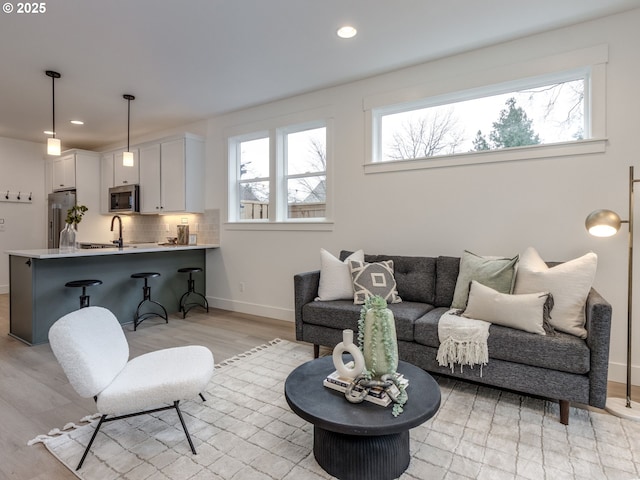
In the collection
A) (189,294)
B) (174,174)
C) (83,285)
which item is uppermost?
(174,174)

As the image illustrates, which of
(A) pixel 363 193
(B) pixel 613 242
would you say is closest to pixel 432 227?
(A) pixel 363 193

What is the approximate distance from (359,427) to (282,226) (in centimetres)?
328

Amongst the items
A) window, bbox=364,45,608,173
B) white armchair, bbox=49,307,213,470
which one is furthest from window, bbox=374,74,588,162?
white armchair, bbox=49,307,213,470

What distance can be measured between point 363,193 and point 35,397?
10.6 ft

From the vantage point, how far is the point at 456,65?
3.36 metres

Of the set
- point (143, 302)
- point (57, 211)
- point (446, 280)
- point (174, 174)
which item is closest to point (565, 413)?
point (446, 280)

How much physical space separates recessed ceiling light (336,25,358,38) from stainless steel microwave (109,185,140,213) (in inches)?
168

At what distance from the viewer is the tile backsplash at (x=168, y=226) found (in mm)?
5336

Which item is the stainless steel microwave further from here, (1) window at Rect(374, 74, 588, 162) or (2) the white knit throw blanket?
(2) the white knit throw blanket

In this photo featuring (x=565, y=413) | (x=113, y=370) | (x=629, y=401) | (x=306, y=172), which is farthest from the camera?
(x=306, y=172)

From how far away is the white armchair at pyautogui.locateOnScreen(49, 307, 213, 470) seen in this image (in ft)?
5.74

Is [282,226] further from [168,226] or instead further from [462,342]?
[462,342]

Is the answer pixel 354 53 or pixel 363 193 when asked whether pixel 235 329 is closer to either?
pixel 363 193

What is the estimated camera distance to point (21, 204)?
6.54m
